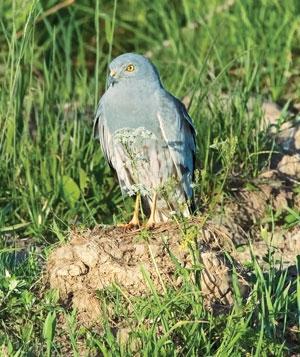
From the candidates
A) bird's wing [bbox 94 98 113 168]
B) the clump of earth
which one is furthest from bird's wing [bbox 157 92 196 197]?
the clump of earth

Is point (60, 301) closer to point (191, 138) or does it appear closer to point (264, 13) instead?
point (191, 138)

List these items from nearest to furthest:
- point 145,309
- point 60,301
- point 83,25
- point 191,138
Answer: point 145,309
point 60,301
point 191,138
point 83,25

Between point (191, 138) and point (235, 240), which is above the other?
point (191, 138)

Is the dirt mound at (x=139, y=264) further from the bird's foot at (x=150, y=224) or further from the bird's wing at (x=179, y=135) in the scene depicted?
the bird's wing at (x=179, y=135)

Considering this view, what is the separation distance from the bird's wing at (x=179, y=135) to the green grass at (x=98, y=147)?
0.17 meters

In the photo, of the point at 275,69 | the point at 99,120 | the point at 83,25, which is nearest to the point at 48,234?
the point at 99,120

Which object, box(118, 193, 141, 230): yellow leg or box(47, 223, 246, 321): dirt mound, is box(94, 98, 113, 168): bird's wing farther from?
box(47, 223, 246, 321): dirt mound

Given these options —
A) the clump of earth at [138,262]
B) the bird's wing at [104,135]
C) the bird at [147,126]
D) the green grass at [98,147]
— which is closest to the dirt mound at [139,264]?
the clump of earth at [138,262]

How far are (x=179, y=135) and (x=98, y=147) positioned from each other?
993 millimetres

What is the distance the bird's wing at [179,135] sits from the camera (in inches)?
243

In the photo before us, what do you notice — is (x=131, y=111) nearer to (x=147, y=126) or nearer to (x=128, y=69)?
(x=147, y=126)

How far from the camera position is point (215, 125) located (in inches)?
278

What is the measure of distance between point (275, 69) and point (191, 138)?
201 cm

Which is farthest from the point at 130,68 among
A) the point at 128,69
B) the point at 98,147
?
the point at 98,147
